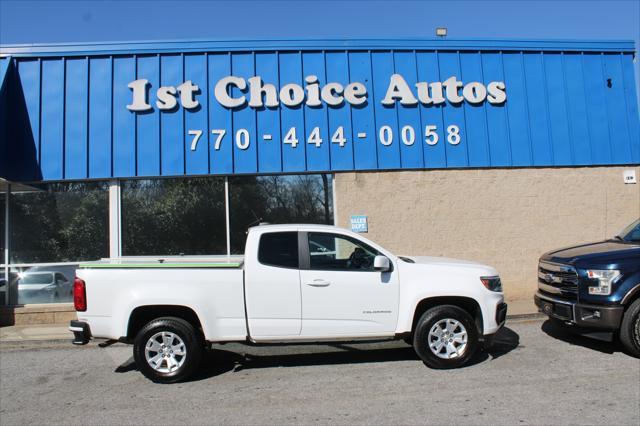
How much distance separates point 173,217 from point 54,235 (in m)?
2.50

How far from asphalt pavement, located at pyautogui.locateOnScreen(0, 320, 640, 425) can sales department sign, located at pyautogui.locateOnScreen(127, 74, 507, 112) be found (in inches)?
208

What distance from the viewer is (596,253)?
688 cm

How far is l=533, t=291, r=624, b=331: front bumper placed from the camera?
636 centimetres

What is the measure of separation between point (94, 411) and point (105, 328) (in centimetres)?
115

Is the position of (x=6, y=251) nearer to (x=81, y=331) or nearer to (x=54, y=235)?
(x=54, y=235)

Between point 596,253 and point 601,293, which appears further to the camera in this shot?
point 596,253

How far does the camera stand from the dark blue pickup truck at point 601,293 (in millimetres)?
6379

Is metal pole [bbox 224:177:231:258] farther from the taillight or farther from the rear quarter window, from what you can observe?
the taillight

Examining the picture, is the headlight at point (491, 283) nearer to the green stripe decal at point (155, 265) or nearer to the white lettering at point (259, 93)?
the green stripe decal at point (155, 265)

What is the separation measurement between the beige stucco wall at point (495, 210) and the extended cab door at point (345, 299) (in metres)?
4.34

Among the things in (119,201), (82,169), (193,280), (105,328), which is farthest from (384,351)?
(82,169)

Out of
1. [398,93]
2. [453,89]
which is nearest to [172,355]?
[398,93]

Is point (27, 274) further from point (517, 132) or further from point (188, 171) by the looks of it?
point (517, 132)

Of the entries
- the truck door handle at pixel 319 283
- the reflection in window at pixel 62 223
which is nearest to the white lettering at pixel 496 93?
the truck door handle at pixel 319 283
